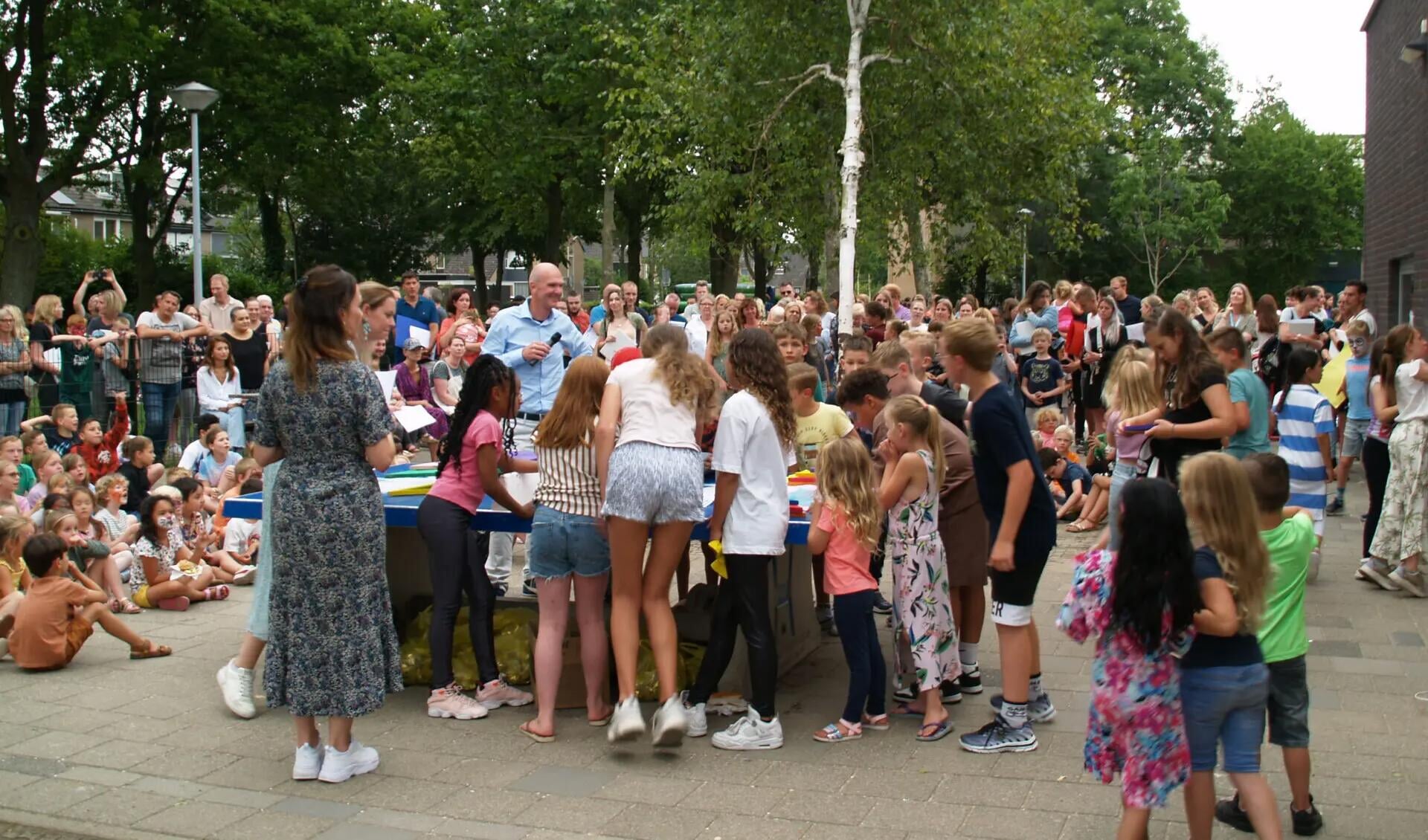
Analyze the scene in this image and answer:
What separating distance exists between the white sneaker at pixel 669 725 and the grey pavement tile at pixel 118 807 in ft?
6.30

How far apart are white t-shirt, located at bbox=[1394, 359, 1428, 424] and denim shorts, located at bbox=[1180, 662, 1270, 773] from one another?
514cm

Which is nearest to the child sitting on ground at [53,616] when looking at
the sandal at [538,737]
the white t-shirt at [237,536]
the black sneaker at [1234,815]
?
the white t-shirt at [237,536]

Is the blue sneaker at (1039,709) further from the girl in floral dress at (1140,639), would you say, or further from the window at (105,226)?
the window at (105,226)

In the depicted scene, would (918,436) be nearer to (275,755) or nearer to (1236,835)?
(1236,835)

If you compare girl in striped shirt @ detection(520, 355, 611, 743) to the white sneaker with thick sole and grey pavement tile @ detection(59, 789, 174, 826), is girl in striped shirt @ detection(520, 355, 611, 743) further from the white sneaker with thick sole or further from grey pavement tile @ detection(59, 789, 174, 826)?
grey pavement tile @ detection(59, 789, 174, 826)

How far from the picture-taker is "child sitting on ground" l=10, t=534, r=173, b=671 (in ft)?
23.3

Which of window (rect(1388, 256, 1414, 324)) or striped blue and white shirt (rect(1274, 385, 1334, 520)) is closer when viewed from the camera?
striped blue and white shirt (rect(1274, 385, 1334, 520))

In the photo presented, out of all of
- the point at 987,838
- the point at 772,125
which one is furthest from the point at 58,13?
the point at 987,838

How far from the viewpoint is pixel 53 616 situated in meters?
7.11

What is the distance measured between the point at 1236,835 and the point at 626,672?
2468 mm

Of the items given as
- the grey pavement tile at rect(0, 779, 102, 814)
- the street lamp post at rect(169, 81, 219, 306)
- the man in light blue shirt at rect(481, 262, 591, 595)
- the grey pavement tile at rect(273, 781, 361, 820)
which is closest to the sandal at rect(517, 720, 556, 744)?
the grey pavement tile at rect(273, 781, 361, 820)

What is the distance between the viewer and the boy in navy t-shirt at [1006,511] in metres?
5.38

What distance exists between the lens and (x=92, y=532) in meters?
8.78

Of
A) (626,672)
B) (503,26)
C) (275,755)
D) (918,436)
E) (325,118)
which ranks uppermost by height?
(503,26)
